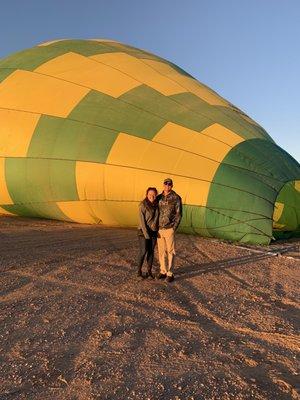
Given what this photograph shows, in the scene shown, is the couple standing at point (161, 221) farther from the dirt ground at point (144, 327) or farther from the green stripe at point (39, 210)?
the green stripe at point (39, 210)

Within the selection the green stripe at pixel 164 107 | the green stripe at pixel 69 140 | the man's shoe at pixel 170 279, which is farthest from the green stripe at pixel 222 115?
the man's shoe at pixel 170 279

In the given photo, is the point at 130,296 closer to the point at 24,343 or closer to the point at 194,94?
the point at 24,343

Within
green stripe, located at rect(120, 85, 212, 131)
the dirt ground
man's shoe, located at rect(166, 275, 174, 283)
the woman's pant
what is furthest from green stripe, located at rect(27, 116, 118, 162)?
man's shoe, located at rect(166, 275, 174, 283)

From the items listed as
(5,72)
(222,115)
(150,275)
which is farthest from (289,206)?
(5,72)

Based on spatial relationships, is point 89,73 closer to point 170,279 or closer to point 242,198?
point 242,198

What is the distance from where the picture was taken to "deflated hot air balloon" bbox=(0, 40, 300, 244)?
722 centimetres

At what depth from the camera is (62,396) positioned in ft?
8.48

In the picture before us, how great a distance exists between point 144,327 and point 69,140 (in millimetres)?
5074

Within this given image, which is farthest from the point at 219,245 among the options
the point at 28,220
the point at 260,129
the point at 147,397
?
the point at 147,397

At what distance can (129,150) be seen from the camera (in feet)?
25.1

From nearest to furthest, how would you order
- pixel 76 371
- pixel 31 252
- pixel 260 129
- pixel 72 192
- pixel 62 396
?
pixel 62 396 → pixel 76 371 → pixel 31 252 → pixel 72 192 → pixel 260 129

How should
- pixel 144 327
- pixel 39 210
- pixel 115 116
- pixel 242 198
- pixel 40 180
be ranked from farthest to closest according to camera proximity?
pixel 39 210
pixel 40 180
pixel 115 116
pixel 242 198
pixel 144 327

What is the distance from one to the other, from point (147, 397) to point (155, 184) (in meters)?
4.97

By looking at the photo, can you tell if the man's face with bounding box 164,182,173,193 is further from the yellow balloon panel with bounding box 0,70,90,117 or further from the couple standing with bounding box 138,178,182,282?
the yellow balloon panel with bounding box 0,70,90,117
